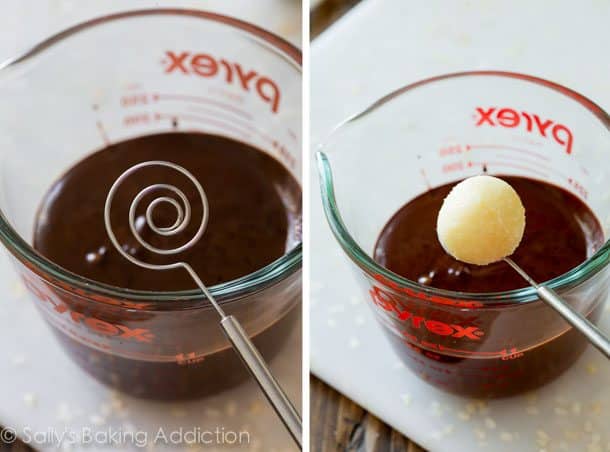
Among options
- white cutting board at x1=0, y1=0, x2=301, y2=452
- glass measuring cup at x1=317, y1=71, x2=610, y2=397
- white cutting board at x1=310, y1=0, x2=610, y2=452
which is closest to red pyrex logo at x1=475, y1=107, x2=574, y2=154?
glass measuring cup at x1=317, y1=71, x2=610, y2=397

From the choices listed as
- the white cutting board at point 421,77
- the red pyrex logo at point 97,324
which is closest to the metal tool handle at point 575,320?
the white cutting board at point 421,77

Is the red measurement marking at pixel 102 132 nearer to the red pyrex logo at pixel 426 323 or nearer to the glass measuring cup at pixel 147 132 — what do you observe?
the glass measuring cup at pixel 147 132

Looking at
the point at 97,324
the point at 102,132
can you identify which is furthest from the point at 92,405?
the point at 102,132

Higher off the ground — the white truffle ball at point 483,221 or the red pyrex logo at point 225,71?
the red pyrex logo at point 225,71

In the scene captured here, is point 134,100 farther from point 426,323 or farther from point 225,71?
point 426,323

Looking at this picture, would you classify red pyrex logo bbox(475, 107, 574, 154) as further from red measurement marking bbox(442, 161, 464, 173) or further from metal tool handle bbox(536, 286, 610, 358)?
metal tool handle bbox(536, 286, 610, 358)

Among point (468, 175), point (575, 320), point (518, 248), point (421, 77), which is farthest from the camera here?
point (421, 77)
